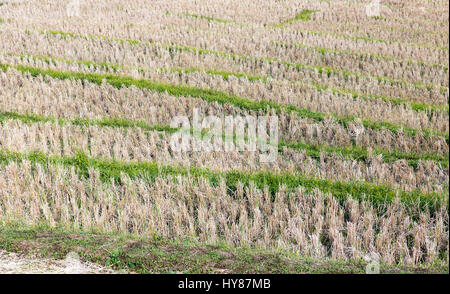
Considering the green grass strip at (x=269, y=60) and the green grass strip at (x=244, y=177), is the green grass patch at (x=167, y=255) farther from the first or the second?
the green grass strip at (x=269, y=60)

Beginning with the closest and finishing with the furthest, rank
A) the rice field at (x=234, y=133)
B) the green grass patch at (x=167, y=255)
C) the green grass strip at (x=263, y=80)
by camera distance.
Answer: the green grass patch at (x=167, y=255) → the rice field at (x=234, y=133) → the green grass strip at (x=263, y=80)

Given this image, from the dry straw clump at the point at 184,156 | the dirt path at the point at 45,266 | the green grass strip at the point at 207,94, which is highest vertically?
the green grass strip at the point at 207,94

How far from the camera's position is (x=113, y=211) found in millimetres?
4629

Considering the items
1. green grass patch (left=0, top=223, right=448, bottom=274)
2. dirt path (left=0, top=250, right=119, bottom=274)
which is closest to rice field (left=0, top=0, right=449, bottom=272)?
green grass patch (left=0, top=223, right=448, bottom=274)

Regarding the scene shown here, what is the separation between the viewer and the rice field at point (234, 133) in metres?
4.43

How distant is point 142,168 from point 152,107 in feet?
6.77

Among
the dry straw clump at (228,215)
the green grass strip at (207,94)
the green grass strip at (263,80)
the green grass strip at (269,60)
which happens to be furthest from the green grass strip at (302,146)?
the green grass strip at (269,60)

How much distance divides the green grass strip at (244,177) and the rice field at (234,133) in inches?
0.8

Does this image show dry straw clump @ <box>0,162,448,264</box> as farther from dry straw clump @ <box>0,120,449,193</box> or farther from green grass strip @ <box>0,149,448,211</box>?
dry straw clump @ <box>0,120,449,193</box>


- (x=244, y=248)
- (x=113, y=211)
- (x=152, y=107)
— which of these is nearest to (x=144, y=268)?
(x=244, y=248)

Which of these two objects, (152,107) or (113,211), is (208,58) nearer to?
(152,107)

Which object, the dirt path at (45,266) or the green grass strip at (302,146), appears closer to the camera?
the dirt path at (45,266)

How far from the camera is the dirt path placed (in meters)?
3.63

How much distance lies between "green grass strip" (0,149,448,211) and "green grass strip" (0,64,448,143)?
6.56 ft
